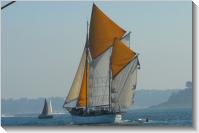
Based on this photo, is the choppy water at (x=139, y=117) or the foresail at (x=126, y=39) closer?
the choppy water at (x=139, y=117)

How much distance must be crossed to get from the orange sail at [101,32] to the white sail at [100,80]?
0.28 ft

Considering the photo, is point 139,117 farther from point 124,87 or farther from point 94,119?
point 124,87

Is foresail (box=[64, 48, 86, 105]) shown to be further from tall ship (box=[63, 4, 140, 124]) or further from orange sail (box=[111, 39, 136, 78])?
orange sail (box=[111, 39, 136, 78])

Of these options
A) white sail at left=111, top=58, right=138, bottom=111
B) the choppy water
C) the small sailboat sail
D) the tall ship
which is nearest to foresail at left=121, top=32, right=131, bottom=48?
the tall ship

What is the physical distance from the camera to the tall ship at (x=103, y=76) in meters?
6.69

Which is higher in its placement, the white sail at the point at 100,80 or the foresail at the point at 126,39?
the foresail at the point at 126,39

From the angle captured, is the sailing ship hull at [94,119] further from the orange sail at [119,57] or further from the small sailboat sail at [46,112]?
the orange sail at [119,57]

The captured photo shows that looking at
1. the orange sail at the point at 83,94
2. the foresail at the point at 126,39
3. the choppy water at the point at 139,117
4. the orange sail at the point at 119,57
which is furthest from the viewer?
the orange sail at the point at 83,94

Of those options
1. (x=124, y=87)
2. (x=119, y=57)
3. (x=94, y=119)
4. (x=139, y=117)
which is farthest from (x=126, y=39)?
(x=94, y=119)

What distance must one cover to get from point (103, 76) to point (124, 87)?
27 centimetres

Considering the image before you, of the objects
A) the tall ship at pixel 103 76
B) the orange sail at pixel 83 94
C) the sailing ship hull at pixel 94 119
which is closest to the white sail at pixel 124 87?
the tall ship at pixel 103 76

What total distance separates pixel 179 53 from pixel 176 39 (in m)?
0.15

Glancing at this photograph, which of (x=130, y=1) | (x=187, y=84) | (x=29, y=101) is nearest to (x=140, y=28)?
(x=130, y=1)

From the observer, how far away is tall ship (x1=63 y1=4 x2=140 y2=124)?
669cm
